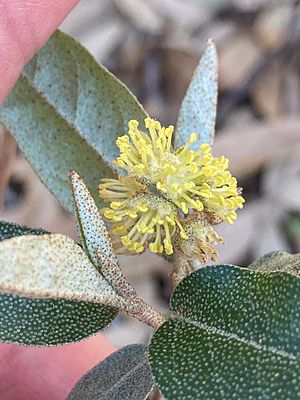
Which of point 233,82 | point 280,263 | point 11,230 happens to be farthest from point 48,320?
point 233,82

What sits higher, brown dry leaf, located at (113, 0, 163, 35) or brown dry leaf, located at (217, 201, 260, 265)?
brown dry leaf, located at (113, 0, 163, 35)

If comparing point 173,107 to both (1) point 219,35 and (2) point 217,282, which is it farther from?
(2) point 217,282

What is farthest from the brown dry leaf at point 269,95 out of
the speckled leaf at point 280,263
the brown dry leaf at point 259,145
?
the speckled leaf at point 280,263

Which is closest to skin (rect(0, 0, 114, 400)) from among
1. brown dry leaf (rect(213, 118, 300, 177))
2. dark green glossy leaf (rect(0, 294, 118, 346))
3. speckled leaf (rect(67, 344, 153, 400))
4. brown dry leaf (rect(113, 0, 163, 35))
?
speckled leaf (rect(67, 344, 153, 400))

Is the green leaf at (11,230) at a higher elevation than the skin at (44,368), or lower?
higher

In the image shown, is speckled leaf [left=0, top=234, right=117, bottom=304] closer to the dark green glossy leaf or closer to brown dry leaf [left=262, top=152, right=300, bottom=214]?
the dark green glossy leaf

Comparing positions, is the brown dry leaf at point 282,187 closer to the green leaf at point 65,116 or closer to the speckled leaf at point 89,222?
the green leaf at point 65,116
